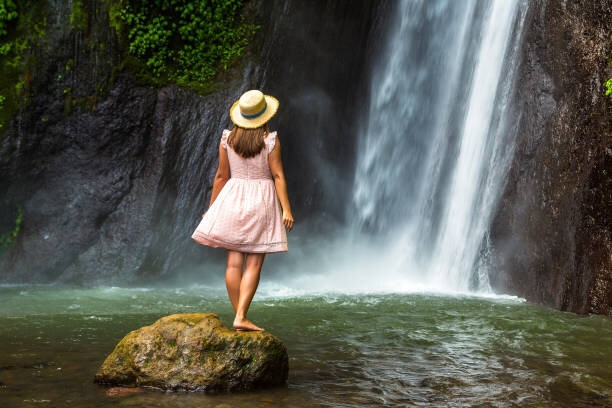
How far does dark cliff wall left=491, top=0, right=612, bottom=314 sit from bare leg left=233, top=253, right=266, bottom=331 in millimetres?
4495

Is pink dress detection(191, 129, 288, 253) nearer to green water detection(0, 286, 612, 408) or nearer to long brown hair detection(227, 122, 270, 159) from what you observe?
long brown hair detection(227, 122, 270, 159)

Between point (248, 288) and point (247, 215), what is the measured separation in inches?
19.3

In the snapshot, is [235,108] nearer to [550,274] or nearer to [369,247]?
[550,274]

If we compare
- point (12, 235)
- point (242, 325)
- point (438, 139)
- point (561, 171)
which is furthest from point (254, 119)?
point (438, 139)

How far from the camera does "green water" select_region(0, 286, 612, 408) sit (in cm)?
329

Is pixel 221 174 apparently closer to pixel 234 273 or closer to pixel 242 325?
pixel 234 273

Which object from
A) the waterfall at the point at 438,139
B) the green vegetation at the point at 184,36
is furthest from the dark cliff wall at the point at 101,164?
the waterfall at the point at 438,139

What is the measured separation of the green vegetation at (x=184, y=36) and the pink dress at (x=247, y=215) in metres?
A: 7.24

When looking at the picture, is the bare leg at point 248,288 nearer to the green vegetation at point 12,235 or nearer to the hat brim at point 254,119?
the hat brim at point 254,119

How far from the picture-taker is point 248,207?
4.05 metres

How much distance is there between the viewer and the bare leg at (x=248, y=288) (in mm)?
3902

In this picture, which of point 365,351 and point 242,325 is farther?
point 365,351

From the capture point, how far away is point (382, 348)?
184 inches

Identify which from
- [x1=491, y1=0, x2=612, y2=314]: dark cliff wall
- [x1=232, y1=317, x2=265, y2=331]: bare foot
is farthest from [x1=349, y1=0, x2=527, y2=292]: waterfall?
[x1=232, y1=317, x2=265, y2=331]: bare foot
